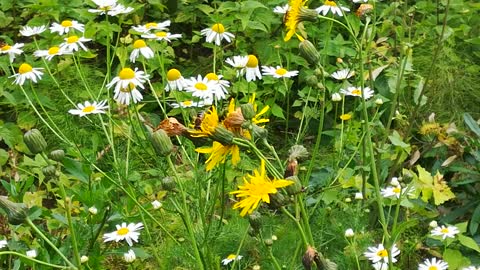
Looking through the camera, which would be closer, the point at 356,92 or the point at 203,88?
the point at 203,88

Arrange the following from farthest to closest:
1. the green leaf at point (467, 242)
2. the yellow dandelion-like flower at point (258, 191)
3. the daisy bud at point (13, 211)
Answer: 1. the green leaf at point (467, 242)
2. the daisy bud at point (13, 211)
3. the yellow dandelion-like flower at point (258, 191)

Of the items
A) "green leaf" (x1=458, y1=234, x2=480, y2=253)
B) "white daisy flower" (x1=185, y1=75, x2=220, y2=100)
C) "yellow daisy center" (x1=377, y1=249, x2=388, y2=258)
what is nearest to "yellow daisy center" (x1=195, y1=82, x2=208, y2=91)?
"white daisy flower" (x1=185, y1=75, x2=220, y2=100)

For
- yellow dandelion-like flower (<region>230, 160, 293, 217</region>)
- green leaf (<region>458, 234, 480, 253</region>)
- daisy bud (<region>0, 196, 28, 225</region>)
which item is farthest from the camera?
green leaf (<region>458, 234, 480, 253</region>)

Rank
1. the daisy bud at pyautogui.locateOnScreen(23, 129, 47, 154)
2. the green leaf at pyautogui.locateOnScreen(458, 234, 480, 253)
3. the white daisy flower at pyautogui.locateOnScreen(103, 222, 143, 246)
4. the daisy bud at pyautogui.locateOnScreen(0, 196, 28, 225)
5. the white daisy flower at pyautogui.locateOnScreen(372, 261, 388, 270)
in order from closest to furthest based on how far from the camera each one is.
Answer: the daisy bud at pyautogui.locateOnScreen(0, 196, 28, 225)
the daisy bud at pyautogui.locateOnScreen(23, 129, 47, 154)
the white daisy flower at pyautogui.locateOnScreen(372, 261, 388, 270)
the white daisy flower at pyautogui.locateOnScreen(103, 222, 143, 246)
the green leaf at pyautogui.locateOnScreen(458, 234, 480, 253)

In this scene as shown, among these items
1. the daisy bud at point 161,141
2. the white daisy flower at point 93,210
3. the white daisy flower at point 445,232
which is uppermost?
the daisy bud at point 161,141

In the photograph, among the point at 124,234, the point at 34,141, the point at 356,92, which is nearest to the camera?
the point at 34,141

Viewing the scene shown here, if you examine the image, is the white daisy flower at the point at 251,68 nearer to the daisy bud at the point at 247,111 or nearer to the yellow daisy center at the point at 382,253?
the yellow daisy center at the point at 382,253

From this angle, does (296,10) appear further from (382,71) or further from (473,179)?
(382,71)

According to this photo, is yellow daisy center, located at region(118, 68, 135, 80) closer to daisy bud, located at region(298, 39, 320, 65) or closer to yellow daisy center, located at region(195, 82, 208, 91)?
yellow daisy center, located at region(195, 82, 208, 91)

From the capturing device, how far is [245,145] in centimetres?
132

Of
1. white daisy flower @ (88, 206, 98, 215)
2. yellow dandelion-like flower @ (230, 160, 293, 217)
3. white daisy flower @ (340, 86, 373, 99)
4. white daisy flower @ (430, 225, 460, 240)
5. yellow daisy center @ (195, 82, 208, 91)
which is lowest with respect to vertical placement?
white daisy flower @ (430, 225, 460, 240)

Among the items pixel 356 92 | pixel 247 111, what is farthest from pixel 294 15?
pixel 356 92

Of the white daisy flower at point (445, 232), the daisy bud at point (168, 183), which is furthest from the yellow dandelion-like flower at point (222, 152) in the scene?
the white daisy flower at point (445, 232)

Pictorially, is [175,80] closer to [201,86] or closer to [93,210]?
[201,86]
